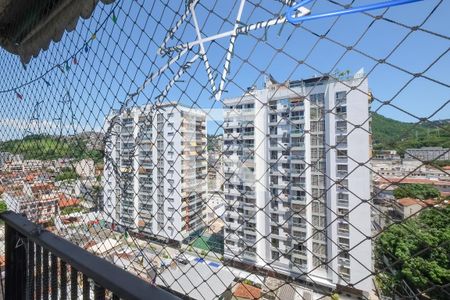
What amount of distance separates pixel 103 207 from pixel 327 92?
1105mm

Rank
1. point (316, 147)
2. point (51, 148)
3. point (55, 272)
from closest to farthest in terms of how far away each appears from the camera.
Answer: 1. point (55, 272)
2. point (316, 147)
3. point (51, 148)

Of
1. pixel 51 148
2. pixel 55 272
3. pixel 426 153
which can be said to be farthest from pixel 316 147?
pixel 51 148

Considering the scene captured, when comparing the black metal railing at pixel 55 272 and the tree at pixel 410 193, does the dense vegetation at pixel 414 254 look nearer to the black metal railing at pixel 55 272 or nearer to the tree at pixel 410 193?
the tree at pixel 410 193

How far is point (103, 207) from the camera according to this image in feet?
4.10

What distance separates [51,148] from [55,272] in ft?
3.03

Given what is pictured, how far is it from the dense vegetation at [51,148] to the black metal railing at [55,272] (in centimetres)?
39

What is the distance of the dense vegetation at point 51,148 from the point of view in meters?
1.29

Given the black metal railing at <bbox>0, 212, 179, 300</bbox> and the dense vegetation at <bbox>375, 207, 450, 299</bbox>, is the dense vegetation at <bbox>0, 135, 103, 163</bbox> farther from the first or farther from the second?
the dense vegetation at <bbox>375, 207, 450, 299</bbox>

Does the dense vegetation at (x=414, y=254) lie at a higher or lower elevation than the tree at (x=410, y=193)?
lower

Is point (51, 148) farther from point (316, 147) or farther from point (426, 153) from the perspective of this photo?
point (426, 153)

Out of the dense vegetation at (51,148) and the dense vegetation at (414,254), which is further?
the dense vegetation at (51,148)

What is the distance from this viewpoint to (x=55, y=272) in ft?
2.52

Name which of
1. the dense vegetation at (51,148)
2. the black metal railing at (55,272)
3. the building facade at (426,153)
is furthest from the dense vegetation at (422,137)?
the dense vegetation at (51,148)

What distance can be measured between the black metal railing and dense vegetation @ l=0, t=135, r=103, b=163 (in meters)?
0.39
